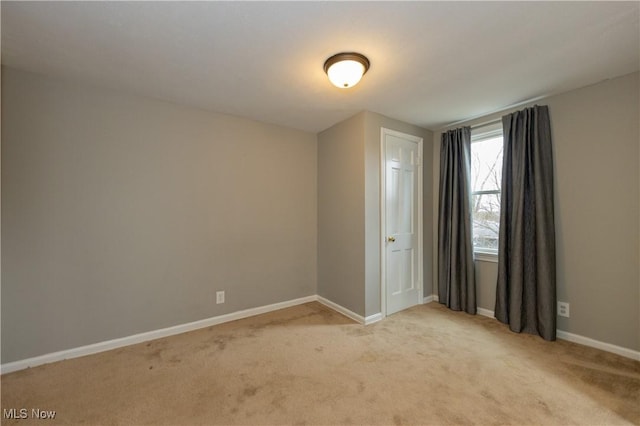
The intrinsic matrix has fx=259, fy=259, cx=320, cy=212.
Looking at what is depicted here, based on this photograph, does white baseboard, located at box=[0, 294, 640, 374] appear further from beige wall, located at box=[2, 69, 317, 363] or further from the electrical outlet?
the electrical outlet

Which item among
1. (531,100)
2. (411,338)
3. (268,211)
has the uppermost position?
(531,100)

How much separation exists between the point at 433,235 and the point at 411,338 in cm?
159

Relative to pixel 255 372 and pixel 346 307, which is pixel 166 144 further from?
pixel 346 307

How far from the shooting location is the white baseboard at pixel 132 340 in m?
2.02

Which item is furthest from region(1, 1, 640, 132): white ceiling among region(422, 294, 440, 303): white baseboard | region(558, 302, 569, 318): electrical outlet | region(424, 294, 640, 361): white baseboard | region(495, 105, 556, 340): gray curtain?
region(422, 294, 440, 303): white baseboard

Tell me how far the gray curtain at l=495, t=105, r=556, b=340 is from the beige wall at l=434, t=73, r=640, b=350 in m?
0.11

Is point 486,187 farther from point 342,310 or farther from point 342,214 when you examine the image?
point 342,310

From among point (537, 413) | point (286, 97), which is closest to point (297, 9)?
point (286, 97)

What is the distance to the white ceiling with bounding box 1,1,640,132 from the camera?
1465 millimetres

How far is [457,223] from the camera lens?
3.15 meters

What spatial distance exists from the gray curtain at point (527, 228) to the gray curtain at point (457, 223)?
38 cm

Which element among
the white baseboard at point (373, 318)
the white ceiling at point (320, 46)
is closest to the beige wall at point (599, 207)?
the white ceiling at point (320, 46)

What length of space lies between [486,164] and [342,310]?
96.6 inches

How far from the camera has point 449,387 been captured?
1782mm
